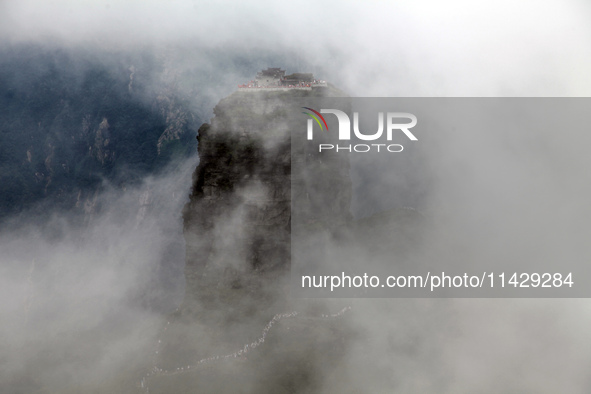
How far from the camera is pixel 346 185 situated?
27719mm

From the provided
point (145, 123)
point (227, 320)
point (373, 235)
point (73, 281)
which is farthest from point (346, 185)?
point (73, 281)

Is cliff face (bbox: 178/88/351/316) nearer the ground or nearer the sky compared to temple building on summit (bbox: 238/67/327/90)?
nearer the ground

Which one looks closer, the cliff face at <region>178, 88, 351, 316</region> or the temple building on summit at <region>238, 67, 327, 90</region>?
the temple building on summit at <region>238, 67, 327, 90</region>

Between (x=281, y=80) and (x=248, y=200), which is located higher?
(x=281, y=80)

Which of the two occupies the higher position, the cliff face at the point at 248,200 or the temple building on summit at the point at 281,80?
the temple building on summit at the point at 281,80

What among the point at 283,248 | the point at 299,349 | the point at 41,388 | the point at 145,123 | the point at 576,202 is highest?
the point at 145,123

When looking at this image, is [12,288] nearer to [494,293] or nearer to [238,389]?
[238,389]

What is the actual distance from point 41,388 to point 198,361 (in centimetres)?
863

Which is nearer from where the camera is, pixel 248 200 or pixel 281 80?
pixel 281 80

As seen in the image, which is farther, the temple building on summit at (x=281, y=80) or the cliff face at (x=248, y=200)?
the cliff face at (x=248, y=200)

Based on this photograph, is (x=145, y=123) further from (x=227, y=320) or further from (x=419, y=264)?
(x=419, y=264)

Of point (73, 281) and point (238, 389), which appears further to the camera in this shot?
point (73, 281)

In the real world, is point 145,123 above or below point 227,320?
above

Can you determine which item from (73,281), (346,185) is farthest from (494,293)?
(73,281)
